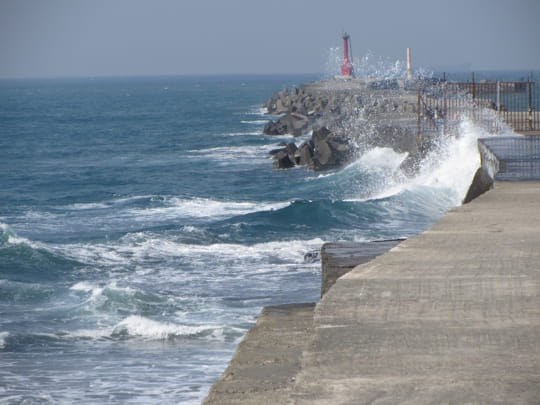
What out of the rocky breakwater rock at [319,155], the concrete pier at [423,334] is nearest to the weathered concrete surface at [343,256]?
the concrete pier at [423,334]

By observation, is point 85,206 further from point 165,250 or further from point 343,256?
point 343,256

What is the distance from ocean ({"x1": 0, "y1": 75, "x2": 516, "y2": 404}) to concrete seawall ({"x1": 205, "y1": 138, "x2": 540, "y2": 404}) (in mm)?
2652

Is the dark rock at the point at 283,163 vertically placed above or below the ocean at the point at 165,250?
above

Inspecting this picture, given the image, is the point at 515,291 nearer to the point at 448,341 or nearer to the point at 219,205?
the point at 448,341

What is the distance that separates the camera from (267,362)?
4.25 metres

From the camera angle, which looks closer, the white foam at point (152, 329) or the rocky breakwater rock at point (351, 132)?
the white foam at point (152, 329)

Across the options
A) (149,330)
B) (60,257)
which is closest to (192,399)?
(149,330)

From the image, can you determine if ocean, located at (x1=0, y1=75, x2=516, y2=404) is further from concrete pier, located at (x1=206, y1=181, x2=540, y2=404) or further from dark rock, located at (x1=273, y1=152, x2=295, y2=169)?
concrete pier, located at (x1=206, y1=181, x2=540, y2=404)

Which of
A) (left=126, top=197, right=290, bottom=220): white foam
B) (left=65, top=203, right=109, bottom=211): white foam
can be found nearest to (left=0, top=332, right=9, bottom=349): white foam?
(left=126, top=197, right=290, bottom=220): white foam

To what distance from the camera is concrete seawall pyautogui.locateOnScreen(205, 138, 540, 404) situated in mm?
2770

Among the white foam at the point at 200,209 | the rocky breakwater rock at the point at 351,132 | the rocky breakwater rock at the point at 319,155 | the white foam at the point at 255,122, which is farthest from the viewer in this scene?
the white foam at the point at 255,122

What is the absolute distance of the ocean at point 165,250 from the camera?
8.09 meters

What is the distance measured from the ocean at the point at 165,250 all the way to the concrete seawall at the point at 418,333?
2652mm

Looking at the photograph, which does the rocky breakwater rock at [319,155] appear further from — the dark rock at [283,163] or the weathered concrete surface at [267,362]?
the weathered concrete surface at [267,362]
